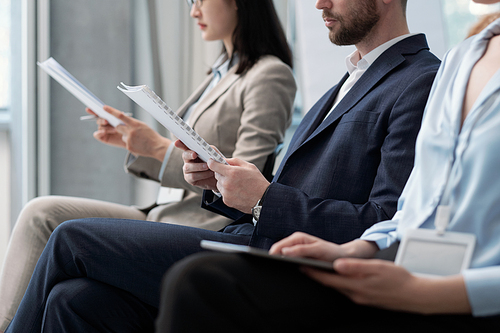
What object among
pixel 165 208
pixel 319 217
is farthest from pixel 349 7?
pixel 165 208

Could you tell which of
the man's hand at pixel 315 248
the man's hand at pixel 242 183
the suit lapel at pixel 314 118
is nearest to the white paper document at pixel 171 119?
the man's hand at pixel 242 183

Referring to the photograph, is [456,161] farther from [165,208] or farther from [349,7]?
[165,208]

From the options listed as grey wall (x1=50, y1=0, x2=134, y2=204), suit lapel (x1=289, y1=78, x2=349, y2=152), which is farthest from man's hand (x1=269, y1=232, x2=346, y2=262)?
grey wall (x1=50, y1=0, x2=134, y2=204)

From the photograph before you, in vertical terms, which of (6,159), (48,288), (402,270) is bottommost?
(6,159)

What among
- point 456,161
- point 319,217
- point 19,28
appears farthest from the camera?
point 19,28

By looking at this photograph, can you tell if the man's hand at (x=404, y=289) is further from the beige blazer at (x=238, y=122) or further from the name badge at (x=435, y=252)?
the beige blazer at (x=238, y=122)

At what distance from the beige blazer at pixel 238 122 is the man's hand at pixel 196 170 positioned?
0.89 ft

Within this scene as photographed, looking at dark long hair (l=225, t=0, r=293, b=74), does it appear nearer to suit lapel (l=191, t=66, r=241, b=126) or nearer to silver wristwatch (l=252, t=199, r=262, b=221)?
suit lapel (l=191, t=66, r=241, b=126)

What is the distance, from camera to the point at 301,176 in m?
1.12

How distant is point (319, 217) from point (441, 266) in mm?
315

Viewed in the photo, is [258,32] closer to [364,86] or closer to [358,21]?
[358,21]

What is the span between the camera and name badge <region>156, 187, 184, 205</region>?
65.4 inches

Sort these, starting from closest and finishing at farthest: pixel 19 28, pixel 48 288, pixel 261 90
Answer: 1. pixel 48 288
2. pixel 261 90
3. pixel 19 28

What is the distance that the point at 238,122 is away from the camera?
5.31 ft
